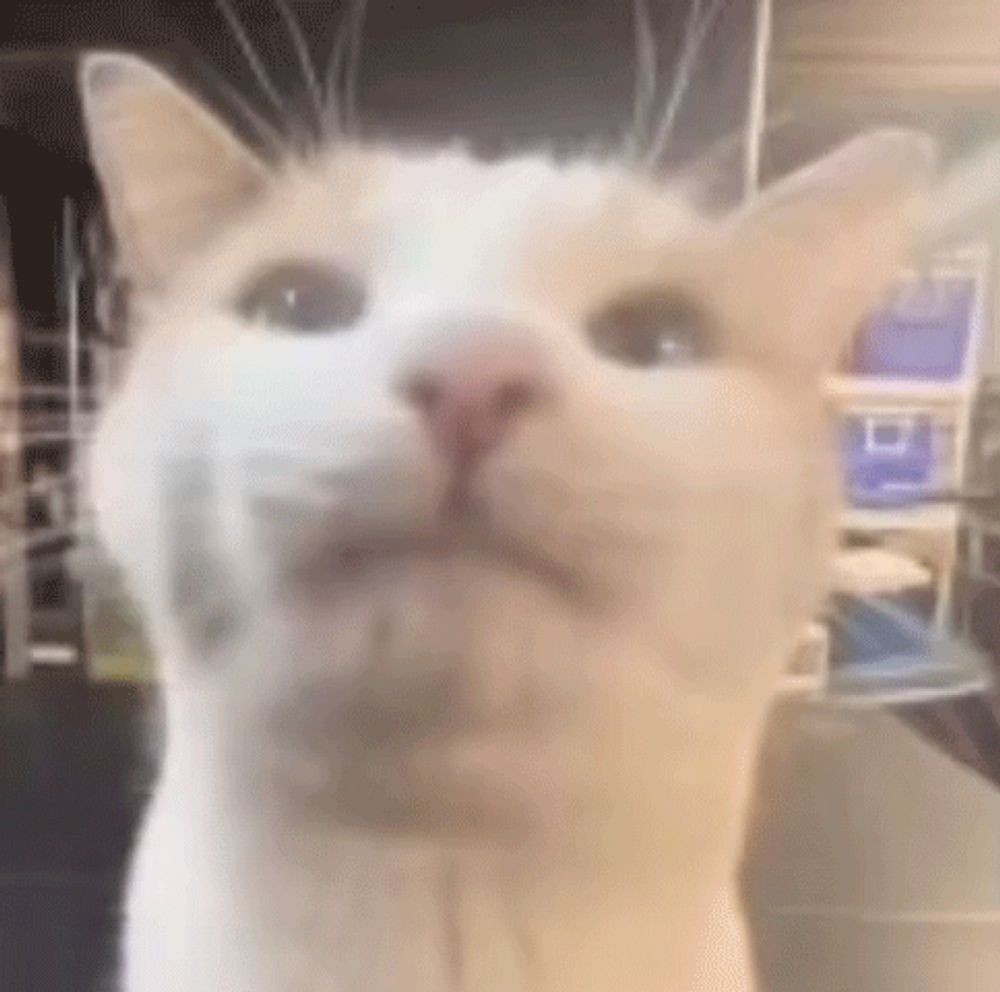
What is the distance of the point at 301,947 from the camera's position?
95 cm

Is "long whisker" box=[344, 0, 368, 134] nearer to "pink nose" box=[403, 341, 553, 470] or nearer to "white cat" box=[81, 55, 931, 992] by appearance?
"white cat" box=[81, 55, 931, 992]

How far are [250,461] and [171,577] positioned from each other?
7cm

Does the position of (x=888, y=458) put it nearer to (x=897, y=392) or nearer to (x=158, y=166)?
(x=897, y=392)

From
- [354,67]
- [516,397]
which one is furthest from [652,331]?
[354,67]

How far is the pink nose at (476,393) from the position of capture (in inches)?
34.7

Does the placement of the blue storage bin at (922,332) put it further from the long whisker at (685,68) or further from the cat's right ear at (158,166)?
the cat's right ear at (158,166)

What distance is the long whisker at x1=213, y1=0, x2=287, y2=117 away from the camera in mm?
939

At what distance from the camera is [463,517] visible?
35.2 inches

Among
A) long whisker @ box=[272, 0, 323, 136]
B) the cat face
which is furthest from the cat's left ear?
long whisker @ box=[272, 0, 323, 136]

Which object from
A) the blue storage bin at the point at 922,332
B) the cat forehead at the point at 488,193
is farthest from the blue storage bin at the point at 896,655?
the cat forehead at the point at 488,193

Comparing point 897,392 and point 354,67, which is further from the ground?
point 354,67

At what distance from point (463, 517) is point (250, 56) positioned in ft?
0.86

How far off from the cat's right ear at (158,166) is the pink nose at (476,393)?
5.4 inches

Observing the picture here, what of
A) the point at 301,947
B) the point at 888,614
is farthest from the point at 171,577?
the point at 888,614
